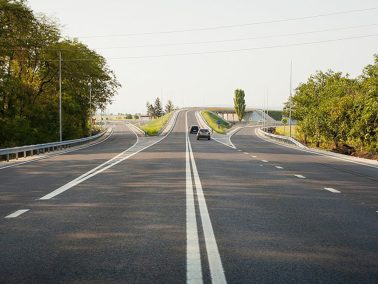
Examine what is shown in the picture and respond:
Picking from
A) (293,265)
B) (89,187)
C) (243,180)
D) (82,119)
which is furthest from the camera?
(82,119)

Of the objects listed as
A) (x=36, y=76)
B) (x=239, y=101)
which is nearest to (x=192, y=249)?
(x=36, y=76)

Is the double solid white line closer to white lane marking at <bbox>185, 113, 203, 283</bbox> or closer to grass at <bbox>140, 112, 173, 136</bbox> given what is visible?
white lane marking at <bbox>185, 113, 203, 283</bbox>

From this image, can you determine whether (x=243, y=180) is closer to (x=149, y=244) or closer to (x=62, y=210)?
(x=62, y=210)

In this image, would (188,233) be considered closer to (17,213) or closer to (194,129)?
(17,213)

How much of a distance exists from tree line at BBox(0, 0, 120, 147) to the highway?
115ft

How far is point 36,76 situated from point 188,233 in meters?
55.9

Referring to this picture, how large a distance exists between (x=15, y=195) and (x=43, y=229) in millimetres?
4439

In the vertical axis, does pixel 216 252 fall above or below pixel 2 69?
below

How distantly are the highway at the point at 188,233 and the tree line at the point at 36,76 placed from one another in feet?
115

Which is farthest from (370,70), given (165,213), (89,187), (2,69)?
(165,213)

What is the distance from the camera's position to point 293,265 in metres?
5.59

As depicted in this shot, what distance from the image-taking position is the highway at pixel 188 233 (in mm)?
5316

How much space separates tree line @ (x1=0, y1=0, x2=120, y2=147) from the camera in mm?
45281

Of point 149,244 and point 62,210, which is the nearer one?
point 149,244
